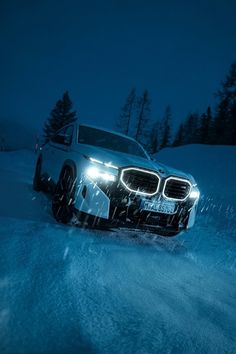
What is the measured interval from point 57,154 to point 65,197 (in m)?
1.56

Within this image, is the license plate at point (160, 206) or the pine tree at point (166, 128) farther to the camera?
the pine tree at point (166, 128)

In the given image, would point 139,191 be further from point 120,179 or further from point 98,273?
point 98,273

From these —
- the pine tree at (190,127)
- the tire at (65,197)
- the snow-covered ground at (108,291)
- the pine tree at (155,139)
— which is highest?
the pine tree at (190,127)

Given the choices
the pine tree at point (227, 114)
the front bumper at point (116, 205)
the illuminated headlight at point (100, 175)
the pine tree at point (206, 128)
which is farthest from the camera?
the pine tree at point (206, 128)

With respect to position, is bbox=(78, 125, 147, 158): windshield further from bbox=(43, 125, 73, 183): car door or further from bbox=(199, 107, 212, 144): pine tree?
bbox=(199, 107, 212, 144): pine tree

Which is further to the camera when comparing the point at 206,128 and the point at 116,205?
the point at 206,128

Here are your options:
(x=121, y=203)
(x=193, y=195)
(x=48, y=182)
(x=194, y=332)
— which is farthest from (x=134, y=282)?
(x=48, y=182)

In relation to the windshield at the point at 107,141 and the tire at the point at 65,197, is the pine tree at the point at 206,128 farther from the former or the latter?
the tire at the point at 65,197

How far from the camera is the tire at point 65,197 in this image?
4.00 meters

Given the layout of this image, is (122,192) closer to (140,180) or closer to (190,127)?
(140,180)

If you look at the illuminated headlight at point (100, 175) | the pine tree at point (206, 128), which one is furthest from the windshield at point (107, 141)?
the pine tree at point (206, 128)

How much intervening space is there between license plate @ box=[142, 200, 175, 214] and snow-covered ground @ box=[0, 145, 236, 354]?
0.58 metres

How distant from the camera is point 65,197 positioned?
419cm

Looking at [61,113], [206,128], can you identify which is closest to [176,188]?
[61,113]
